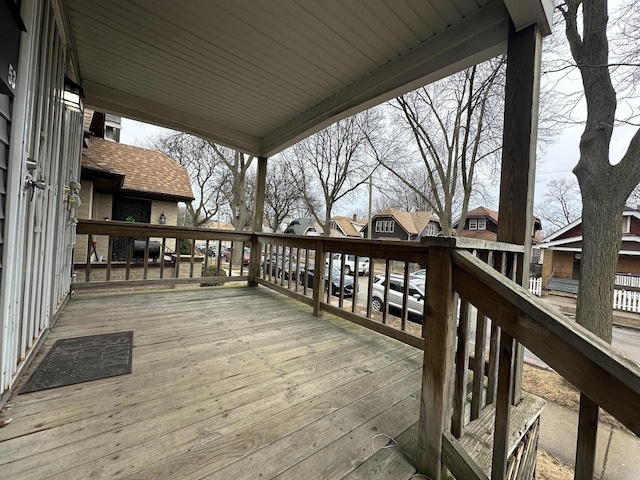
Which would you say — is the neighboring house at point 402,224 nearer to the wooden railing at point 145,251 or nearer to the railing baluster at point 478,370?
the wooden railing at point 145,251

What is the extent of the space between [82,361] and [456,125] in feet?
32.3

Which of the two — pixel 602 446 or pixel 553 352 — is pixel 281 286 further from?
pixel 602 446

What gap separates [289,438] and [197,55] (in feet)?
10.1

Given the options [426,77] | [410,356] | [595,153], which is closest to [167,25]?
[426,77]

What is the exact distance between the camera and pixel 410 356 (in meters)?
2.15

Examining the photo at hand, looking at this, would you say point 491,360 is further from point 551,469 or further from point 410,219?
point 410,219

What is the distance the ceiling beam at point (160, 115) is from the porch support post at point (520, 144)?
3.58 m

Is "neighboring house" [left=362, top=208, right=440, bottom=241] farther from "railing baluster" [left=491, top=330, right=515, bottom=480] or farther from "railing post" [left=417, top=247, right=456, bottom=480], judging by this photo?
"railing baluster" [left=491, top=330, right=515, bottom=480]

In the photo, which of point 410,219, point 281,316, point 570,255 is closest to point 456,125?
point 281,316

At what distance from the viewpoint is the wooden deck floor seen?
105 cm

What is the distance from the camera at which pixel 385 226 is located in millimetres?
23047

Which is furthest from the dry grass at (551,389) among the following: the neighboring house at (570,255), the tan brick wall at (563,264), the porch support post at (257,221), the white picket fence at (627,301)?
the tan brick wall at (563,264)

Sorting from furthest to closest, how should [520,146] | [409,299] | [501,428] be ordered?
[409,299] → [520,146] → [501,428]

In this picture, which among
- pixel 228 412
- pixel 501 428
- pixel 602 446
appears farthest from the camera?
pixel 602 446
